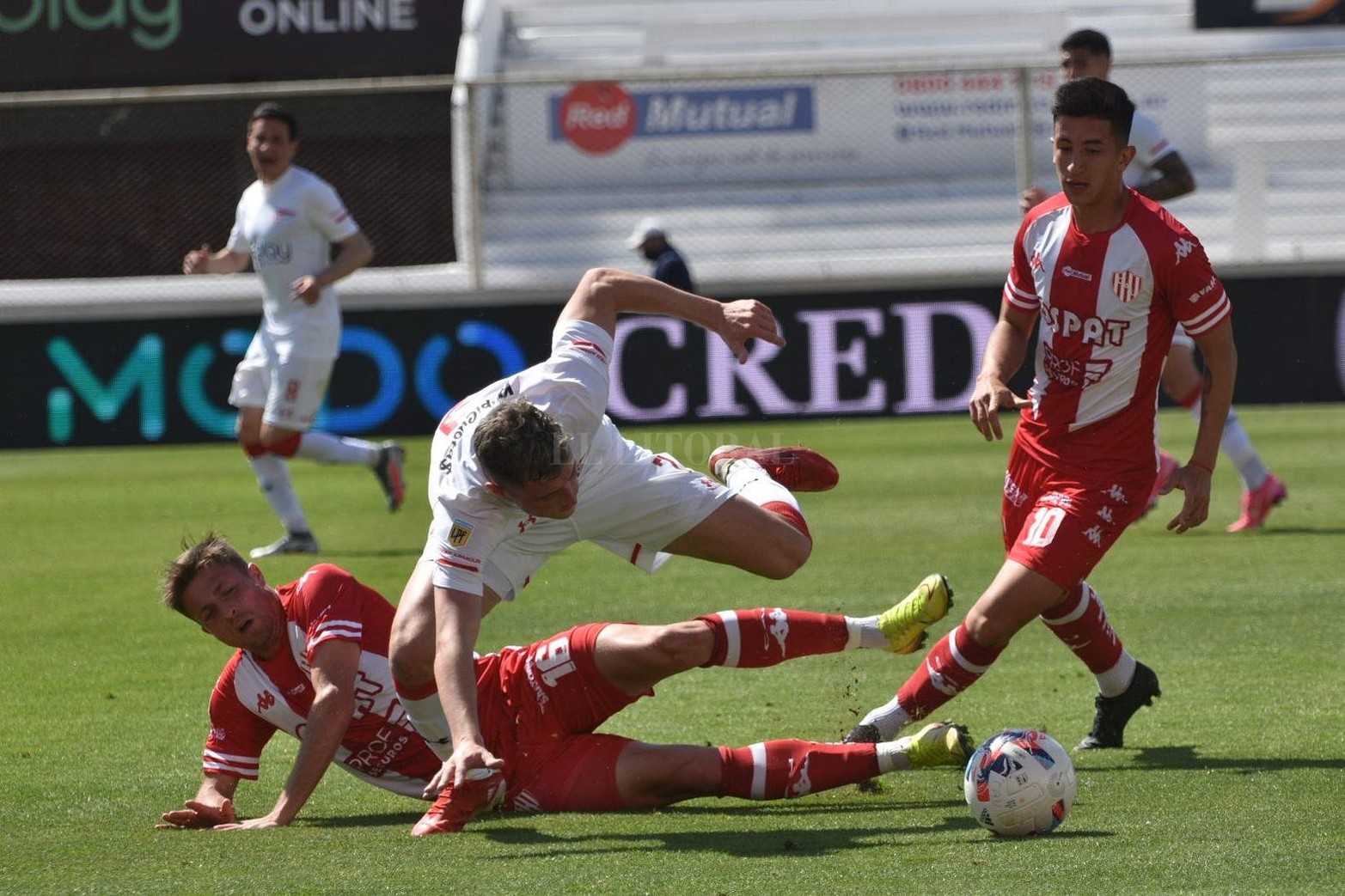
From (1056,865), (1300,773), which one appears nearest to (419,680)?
(1056,865)

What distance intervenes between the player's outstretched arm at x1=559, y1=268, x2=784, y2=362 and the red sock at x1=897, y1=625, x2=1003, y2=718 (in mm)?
1024

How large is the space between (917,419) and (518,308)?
129 inches

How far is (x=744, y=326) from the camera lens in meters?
5.69

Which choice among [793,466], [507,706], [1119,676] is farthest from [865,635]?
[507,706]

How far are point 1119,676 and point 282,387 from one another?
630 centimetres

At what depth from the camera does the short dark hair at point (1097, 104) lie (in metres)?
5.44

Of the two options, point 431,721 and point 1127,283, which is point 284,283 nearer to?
point 431,721

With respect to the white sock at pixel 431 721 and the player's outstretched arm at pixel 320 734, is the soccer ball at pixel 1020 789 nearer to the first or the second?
the white sock at pixel 431 721

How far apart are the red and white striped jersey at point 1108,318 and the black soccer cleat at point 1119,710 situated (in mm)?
712

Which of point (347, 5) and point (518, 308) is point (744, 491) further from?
point (347, 5)

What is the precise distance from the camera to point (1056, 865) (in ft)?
14.3

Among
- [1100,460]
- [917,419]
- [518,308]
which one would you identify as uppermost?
A: [1100,460]

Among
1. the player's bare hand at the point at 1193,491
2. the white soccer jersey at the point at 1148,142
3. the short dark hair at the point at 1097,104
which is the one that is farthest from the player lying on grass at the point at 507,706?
the white soccer jersey at the point at 1148,142

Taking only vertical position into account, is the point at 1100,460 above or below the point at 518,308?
above
